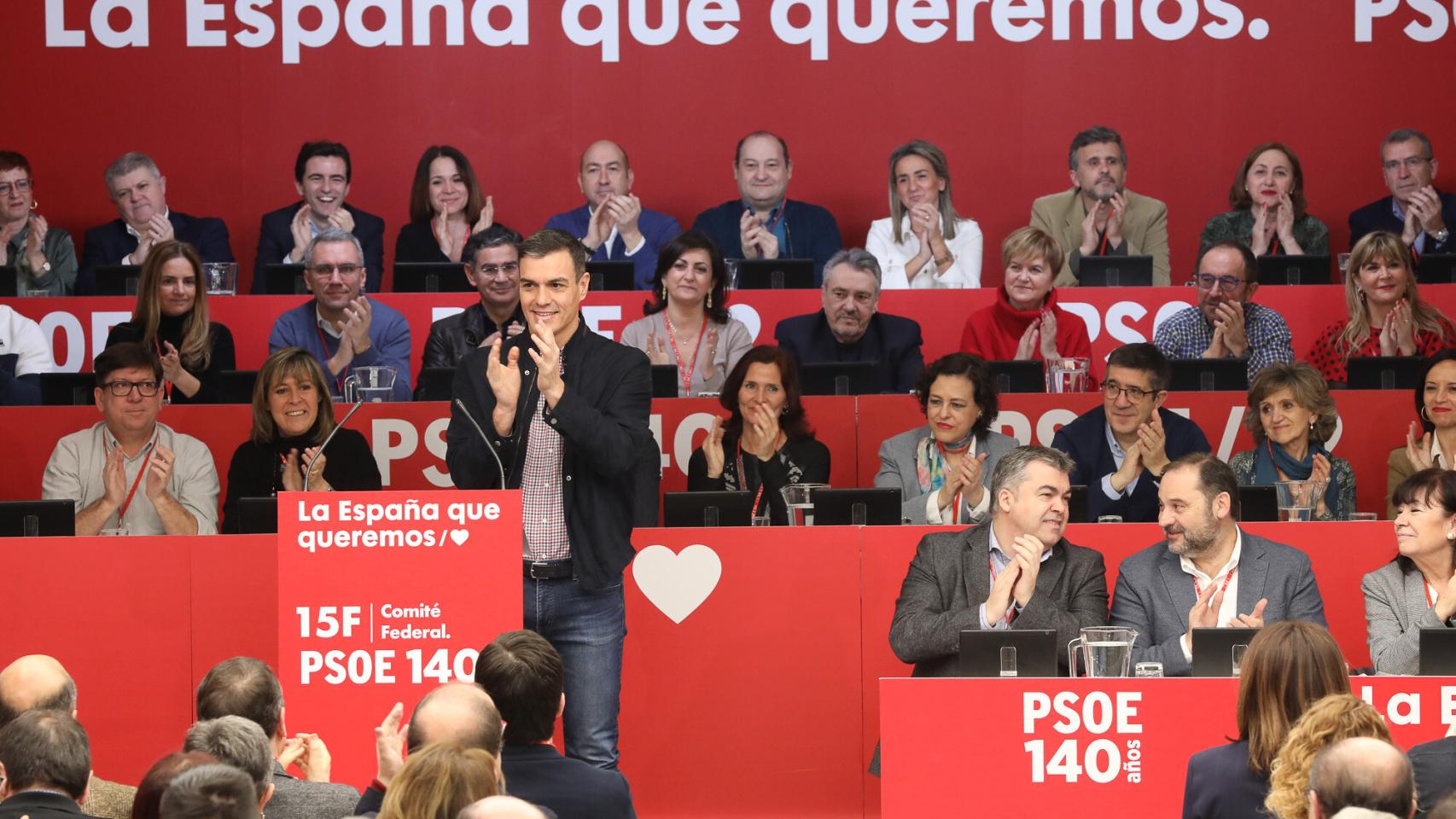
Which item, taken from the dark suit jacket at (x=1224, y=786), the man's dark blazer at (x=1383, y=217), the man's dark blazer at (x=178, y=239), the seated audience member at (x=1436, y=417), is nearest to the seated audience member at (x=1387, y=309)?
the seated audience member at (x=1436, y=417)

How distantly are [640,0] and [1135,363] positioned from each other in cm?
503

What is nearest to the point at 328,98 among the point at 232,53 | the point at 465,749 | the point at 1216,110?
the point at 232,53

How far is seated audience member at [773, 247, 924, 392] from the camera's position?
7.91 m

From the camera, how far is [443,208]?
960cm

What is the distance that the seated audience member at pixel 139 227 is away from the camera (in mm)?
9727

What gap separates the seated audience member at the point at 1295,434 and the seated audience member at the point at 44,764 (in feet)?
13.6

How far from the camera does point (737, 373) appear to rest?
6.88m

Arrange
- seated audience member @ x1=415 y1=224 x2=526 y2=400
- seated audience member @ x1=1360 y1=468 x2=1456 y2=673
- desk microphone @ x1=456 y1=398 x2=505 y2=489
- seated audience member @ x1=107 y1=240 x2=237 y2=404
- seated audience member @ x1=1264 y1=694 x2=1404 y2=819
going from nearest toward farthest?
seated audience member @ x1=1264 y1=694 x2=1404 y2=819 → desk microphone @ x1=456 y1=398 x2=505 y2=489 → seated audience member @ x1=1360 y1=468 x2=1456 y2=673 → seated audience member @ x1=107 y1=240 x2=237 y2=404 → seated audience member @ x1=415 y1=224 x2=526 y2=400

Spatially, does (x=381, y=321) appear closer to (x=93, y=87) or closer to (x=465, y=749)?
(x=93, y=87)

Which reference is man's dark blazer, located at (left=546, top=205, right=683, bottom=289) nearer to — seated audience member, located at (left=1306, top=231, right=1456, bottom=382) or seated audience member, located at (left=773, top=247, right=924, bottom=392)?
seated audience member, located at (left=773, top=247, right=924, bottom=392)

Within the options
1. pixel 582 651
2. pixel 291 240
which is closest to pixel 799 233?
pixel 291 240

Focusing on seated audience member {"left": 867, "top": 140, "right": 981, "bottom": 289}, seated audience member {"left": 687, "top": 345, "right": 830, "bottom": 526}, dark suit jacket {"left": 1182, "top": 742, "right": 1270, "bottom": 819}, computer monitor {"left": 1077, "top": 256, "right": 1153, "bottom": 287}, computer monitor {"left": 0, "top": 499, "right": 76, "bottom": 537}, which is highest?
seated audience member {"left": 867, "top": 140, "right": 981, "bottom": 289}

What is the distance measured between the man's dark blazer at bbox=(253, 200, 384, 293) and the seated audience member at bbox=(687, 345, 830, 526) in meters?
3.42

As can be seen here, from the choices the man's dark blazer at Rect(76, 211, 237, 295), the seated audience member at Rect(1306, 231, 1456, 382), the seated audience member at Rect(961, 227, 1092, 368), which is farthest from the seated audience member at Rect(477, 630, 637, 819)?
the man's dark blazer at Rect(76, 211, 237, 295)
